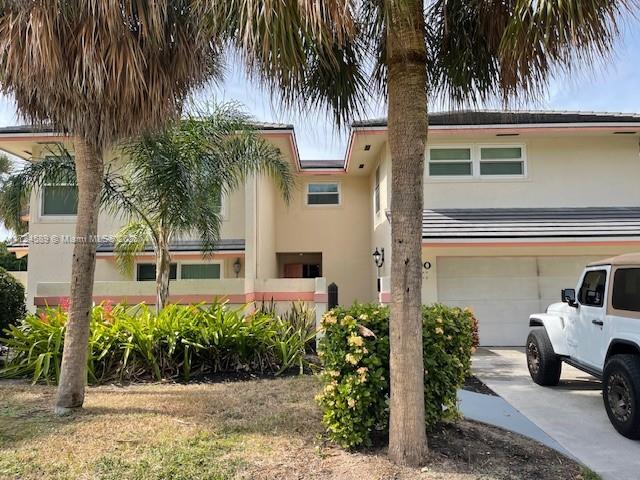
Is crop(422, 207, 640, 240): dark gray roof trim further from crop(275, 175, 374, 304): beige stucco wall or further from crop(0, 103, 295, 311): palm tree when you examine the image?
crop(275, 175, 374, 304): beige stucco wall

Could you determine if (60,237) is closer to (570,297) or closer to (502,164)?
(502,164)

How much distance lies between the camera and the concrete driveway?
16.2 ft

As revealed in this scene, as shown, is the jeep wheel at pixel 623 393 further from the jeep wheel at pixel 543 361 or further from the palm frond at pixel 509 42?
the palm frond at pixel 509 42

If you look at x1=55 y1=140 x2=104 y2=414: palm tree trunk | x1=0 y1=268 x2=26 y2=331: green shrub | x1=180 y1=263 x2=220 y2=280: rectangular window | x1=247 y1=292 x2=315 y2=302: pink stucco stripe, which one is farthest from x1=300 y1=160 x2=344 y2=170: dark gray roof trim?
x1=55 y1=140 x2=104 y2=414: palm tree trunk

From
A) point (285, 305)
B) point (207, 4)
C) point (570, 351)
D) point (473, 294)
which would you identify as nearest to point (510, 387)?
point (570, 351)

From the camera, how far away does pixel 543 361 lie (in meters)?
7.96

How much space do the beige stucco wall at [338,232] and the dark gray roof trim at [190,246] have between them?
13.2 feet

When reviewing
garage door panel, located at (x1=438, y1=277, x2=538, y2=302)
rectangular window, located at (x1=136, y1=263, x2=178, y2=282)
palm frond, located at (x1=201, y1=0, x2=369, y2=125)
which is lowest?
garage door panel, located at (x1=438, y1=277, x2=538, y2=302)

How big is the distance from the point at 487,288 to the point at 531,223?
2.06 metres

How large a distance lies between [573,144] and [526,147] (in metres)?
1.33

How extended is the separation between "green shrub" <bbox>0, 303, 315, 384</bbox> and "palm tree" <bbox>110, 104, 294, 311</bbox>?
1.32m

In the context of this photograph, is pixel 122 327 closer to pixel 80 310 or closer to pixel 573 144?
pixel 80 310

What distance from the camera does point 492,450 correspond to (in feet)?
15.6

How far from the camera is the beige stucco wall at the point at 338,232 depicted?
17.6 meters
